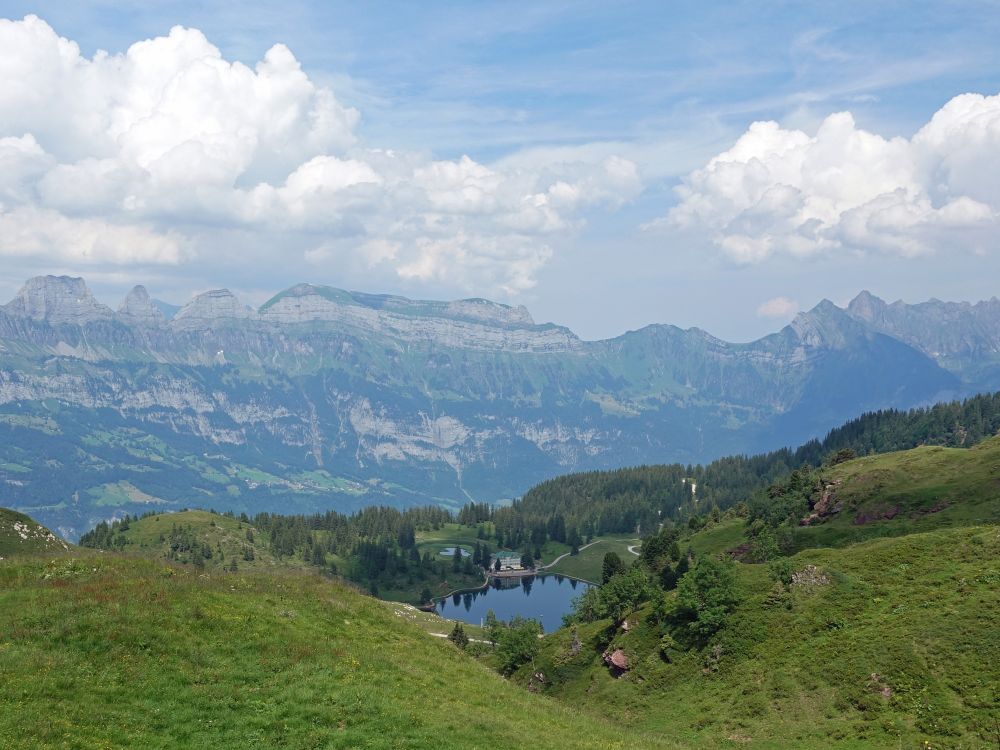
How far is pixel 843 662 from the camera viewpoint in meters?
61.0

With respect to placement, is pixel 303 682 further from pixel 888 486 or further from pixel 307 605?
pixel 888 486

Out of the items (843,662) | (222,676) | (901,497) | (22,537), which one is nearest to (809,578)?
(843,662)

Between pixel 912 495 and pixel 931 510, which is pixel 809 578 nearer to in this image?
pixel 931 510

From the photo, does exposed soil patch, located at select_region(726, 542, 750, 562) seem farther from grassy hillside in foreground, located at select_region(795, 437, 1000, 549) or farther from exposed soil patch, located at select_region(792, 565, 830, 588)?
exposed soil patch, located at select_region(792, 565, 830, 588)

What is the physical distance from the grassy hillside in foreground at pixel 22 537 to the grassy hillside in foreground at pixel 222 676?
268 ft

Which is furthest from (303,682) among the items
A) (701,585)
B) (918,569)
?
(918,569)

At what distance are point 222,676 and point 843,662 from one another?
47857mm

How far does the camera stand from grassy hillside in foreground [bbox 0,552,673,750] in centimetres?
3612

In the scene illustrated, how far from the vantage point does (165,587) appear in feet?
161

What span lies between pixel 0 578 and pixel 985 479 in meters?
158

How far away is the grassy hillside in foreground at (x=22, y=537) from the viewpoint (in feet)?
394

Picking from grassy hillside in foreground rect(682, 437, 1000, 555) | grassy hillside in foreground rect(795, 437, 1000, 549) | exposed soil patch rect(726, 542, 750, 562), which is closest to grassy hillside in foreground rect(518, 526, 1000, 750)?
grassy hillside in foreground rect(795, 437, 1000, 549)

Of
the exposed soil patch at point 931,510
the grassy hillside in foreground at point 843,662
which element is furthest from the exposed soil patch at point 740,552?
the grassy hillside in foreground at point 843,662

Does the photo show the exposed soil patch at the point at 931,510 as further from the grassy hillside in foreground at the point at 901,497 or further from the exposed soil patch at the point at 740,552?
the exposed soil patch at the point at 740,552
